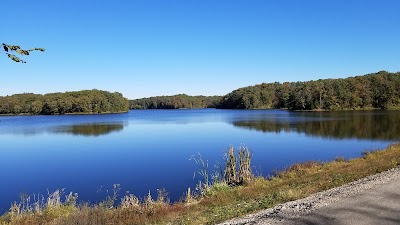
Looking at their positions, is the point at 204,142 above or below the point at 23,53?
below

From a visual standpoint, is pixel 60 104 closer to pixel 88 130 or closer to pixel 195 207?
pixel 88 130

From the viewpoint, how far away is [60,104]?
6732 inches

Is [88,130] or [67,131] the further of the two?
[88,130]

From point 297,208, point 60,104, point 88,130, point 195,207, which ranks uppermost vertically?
point 60,104

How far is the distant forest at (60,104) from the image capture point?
566 feet

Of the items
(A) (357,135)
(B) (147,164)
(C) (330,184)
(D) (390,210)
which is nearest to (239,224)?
(D) (390,210)

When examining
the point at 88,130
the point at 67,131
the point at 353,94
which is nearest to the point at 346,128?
the point at 88,130

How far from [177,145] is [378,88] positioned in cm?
12383

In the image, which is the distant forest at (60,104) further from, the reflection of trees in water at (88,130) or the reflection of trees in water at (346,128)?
the reflection of trees in water at (346,128)

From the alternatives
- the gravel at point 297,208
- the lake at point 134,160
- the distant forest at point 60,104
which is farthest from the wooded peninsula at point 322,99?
the gravel at point 297,208

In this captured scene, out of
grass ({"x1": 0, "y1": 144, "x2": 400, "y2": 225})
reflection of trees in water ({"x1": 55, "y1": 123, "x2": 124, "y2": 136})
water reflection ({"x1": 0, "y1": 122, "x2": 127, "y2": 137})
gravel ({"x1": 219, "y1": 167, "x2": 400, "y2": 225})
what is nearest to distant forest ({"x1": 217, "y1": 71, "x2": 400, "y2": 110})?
water reflection ({"x1": 0, "y1": 122, "x2": 127, "y2": 137})

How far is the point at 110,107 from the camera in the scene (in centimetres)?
19212

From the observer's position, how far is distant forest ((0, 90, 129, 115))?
566ft

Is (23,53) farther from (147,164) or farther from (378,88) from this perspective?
(378,88)
